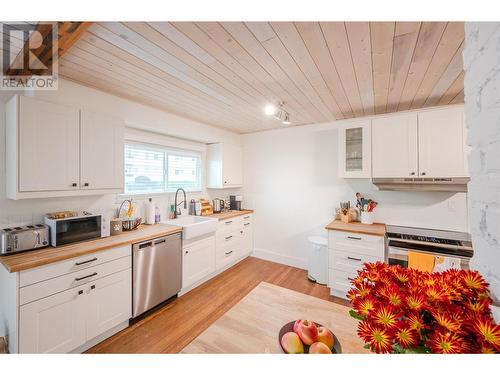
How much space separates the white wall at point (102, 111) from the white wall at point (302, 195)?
1.15 metres

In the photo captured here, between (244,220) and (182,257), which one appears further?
(244,220)

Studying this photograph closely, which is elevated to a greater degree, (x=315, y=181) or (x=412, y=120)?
(x=412, y=120)

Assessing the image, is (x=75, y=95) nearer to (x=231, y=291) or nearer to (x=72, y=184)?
(x=72, y=184)

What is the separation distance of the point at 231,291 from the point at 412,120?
9.79 feet

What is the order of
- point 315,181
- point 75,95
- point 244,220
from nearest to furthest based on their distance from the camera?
point 75,95 → point 315,181 → point 244,220

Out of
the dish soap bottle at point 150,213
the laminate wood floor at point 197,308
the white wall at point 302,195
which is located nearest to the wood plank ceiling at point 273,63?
the white wall at point 302,195

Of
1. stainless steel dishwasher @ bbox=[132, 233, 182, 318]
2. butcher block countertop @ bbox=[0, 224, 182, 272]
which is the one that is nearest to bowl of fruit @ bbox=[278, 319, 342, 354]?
butcher block countertop @ bbox=[0, 224, 182, 272]

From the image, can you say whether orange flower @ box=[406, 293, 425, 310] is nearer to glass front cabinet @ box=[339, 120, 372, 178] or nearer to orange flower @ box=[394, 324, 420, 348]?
orange flower @ box=[394, 324, 420, 348]

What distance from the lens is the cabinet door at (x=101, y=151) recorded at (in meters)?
1.94

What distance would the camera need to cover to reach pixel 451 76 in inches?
71.1

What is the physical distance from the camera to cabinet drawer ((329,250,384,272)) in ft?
8.05

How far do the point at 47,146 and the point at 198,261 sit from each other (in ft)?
6.35
